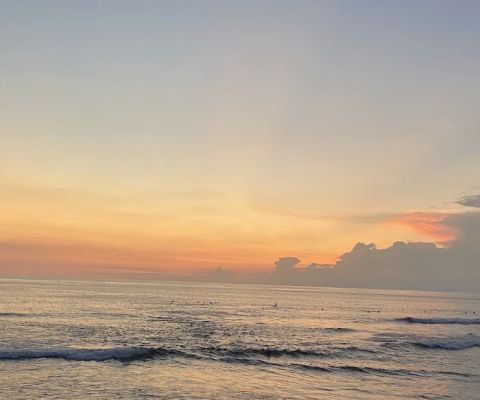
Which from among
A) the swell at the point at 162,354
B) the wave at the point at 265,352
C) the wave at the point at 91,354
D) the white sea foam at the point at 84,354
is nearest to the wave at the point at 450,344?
the swell at the point at 162,354

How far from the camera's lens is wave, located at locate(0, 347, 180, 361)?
37125 millimetres

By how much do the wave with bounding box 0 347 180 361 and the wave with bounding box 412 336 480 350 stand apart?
3088 centimetres

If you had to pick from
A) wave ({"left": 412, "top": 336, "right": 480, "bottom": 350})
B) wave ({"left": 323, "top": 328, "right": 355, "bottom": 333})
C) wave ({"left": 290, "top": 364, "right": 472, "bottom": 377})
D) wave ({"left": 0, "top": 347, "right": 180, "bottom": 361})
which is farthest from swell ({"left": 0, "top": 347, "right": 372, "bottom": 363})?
wave ({"left": 323, "top": 328, "right": 355, "bottom": 333})

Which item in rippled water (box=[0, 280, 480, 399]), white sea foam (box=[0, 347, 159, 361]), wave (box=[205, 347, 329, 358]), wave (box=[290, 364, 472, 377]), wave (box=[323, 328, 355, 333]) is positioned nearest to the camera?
rippled water (box=[0, 280, 480, 399])

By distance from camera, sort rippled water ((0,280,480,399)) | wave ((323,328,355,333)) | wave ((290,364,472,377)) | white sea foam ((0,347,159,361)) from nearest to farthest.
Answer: rippled water ((0,280,480,399)) < white sea foam ((0,347,159,361)) < wave ((290,364,472,377)) < wave ((323,328,355,333))

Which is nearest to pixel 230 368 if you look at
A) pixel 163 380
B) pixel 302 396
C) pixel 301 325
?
pixel 163 380

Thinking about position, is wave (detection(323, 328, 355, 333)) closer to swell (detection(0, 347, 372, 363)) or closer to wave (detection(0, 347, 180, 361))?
swell (detection(0, 347, 372, 363))

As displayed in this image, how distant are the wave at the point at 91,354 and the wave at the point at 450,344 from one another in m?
30.9

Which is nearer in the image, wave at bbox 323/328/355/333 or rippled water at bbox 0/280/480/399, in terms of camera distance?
rippled water at bbox 0/280/480/399

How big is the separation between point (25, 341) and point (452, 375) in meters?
38.2

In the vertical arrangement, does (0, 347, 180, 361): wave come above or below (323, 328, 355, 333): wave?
above

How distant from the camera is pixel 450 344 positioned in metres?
55.9

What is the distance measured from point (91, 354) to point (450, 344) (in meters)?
41.4

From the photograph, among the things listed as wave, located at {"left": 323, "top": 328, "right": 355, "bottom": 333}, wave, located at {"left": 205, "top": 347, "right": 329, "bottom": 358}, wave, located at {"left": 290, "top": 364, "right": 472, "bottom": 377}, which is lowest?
wave, located at {"left": 323, "top": 328, "right": 355, "bottom": 333}
